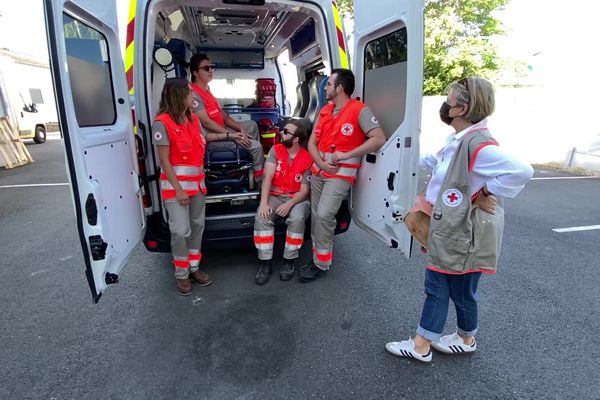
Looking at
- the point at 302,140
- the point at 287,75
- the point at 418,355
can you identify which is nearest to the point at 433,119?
A: the point at 287,75

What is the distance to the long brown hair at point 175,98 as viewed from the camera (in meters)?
2.38

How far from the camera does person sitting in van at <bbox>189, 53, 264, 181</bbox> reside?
315cm

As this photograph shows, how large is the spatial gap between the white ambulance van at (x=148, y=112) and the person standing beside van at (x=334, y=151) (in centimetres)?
13

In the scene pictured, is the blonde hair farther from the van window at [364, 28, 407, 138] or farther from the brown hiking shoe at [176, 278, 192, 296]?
the brown hiking shoe at [176, 278, 192, 296]

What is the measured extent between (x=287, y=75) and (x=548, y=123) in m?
7.81

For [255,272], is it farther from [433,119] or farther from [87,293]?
[433,119]

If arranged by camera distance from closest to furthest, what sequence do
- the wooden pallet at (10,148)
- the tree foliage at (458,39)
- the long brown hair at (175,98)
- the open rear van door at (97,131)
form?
the open rear van door at (97,131) < the long brown hair at (175,98) < the wooden pallet at (10,148) < the tree foliage at (458,39)

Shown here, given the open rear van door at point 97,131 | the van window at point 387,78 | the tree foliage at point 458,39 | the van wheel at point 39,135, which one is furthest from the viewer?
the tree foliage at point 458,39

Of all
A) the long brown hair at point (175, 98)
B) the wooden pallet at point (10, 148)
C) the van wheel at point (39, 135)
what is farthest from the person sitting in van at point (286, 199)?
the van wheel at point (39, 135)

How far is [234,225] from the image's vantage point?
2900mm

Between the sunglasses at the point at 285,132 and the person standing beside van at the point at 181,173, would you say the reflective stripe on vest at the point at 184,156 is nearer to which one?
the person standing beside van at the point at 181,173

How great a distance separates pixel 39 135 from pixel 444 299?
51.6ft

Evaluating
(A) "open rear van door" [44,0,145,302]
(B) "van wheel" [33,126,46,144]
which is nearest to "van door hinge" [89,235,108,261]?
(A) "open rear van door" [44,0,145,302]

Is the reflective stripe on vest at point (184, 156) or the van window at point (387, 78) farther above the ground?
the van window at point (387, 78)
